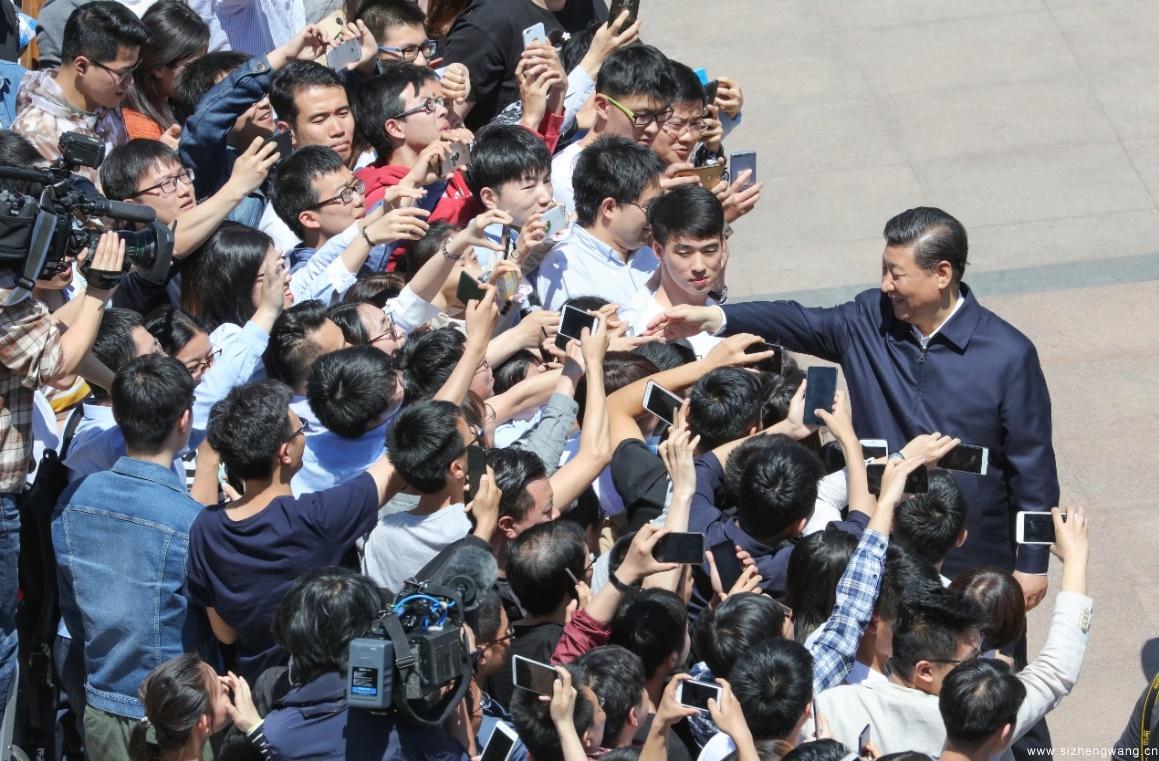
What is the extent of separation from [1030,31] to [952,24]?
52 centimetres

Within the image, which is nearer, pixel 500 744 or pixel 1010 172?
pixel 500 744

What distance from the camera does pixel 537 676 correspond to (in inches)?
142

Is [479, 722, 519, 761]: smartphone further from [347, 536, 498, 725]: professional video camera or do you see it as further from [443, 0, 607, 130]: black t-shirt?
[443, 0, 607, 130]: black t-shirt

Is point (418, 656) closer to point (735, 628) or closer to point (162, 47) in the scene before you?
point (735, 628)

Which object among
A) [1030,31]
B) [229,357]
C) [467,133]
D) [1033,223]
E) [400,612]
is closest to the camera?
[400,612]

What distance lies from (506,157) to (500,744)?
2.72 m

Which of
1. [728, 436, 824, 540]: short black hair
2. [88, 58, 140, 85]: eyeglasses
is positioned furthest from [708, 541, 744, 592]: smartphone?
[88, 58, 140, 85]: eyeglasses

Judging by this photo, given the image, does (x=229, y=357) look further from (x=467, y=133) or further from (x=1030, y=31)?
(x=1030, y=31)

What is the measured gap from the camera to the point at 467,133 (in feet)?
20.1

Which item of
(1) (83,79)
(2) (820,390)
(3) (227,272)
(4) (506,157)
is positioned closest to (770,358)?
(2) (820,390)

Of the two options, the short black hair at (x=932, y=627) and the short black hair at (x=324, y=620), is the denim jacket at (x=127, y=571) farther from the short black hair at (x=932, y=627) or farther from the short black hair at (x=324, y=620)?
the short black hair at (x=932, y=627)

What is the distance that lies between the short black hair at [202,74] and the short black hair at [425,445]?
2955mm

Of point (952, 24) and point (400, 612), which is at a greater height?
point (400, 612)

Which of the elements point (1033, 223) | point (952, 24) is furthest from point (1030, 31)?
point (1033, 223)
